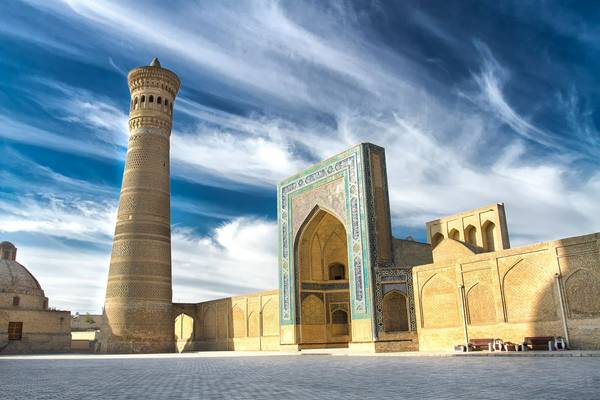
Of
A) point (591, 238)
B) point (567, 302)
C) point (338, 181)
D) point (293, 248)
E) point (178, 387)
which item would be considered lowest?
point (178, 387)

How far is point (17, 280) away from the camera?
25359mm

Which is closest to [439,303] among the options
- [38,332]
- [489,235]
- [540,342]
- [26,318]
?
[540,342]

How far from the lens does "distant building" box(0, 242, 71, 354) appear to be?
23.4 m

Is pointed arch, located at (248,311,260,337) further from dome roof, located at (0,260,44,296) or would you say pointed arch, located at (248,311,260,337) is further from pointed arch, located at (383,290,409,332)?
dome roof, located at (0,260,44,296)

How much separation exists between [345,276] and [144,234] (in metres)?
8.45

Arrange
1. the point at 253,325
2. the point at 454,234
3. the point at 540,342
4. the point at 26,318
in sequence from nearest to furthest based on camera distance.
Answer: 1. the point at 540,342
2. the point at 454,234
3. the point at 253,325
4. the point at 26,318

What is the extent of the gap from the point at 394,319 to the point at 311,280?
4397 mm

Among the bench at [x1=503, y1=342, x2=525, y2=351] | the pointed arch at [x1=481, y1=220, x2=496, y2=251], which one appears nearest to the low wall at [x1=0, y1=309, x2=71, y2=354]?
the pointed arch at [x1=481, y1=220, x2=496, y2=251]

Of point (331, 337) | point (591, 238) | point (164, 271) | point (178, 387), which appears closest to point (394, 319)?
point (331, 337)

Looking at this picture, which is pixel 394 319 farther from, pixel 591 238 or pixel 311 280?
pixel 591 238

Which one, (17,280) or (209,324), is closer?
(209,324)

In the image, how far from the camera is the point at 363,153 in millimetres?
15227

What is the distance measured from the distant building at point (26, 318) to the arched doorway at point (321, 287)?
14.5 m

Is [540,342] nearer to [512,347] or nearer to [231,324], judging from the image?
[512,347]
